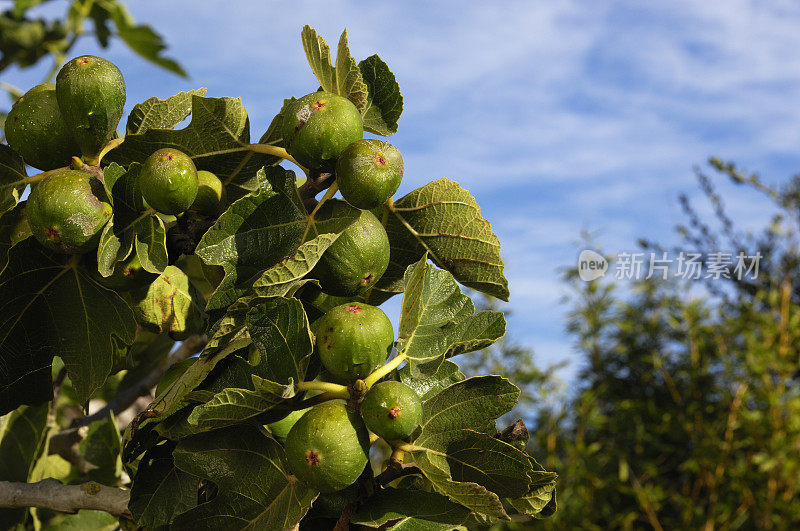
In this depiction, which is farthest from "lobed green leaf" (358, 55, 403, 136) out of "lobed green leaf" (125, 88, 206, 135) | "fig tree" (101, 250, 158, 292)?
"fig tree" (101, 250, 158, 292)

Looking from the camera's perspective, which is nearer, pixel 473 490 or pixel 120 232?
pixel 473 490

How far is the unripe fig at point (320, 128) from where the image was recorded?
0.76 meters

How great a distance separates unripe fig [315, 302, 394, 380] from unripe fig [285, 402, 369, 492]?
41 millimetres

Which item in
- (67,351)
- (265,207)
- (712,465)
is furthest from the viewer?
(712,465)

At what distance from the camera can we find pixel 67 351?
88cm

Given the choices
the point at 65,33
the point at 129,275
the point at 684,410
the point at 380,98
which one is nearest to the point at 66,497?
the point at 129,275

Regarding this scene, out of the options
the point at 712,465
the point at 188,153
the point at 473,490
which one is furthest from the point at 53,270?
the point at 712,465

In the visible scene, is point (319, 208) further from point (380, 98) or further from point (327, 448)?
point (327, 448)

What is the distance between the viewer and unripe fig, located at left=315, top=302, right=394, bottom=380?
69 cm

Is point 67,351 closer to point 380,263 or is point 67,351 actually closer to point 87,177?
point 87,177

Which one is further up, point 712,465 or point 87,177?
point 712,465

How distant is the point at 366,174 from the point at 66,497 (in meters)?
0.58

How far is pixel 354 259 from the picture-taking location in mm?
752

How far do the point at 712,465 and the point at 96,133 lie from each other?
10.4 ft
